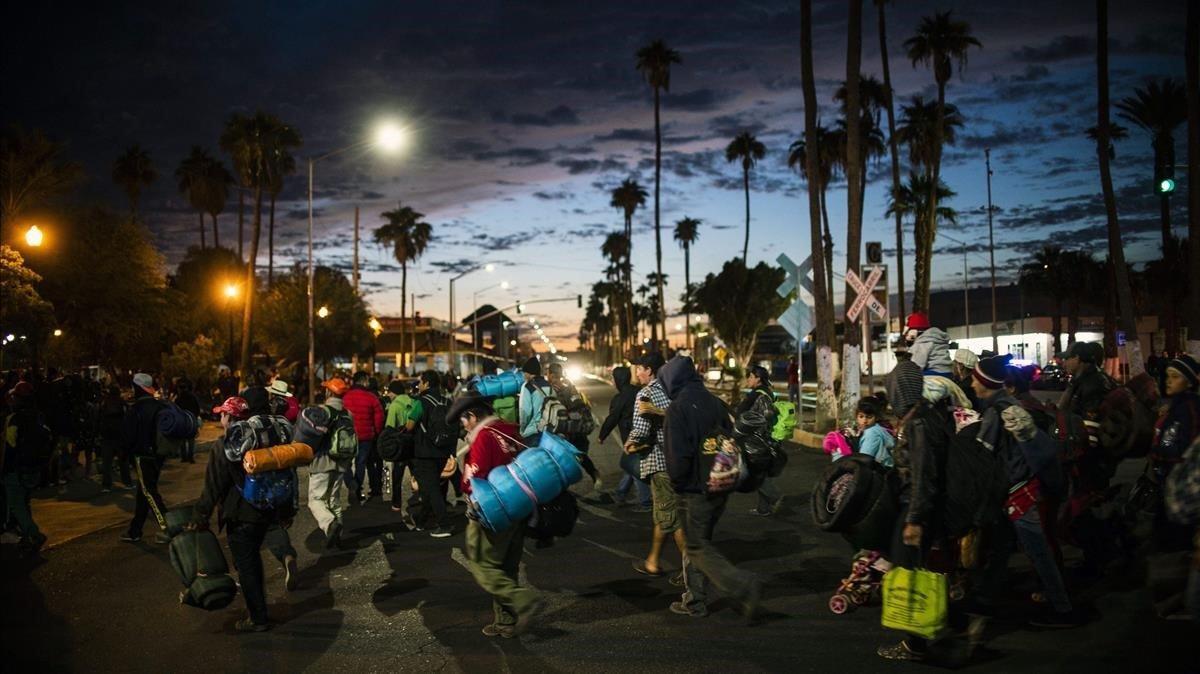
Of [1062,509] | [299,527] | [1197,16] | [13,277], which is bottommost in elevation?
[299,527]

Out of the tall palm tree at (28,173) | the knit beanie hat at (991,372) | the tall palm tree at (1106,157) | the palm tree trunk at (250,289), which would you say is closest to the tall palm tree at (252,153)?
the palm tree trunk at (250,289)

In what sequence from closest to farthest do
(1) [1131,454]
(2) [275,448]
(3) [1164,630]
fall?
(3) [1164,630], (2) [275,448], (1) [1131,454]

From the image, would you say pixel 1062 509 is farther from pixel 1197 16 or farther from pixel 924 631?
pixel 1197 16

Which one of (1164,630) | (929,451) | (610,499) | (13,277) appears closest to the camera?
(929,451)

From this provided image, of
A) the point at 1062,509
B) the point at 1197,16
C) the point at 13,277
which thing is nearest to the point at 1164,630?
the point at 1062,509

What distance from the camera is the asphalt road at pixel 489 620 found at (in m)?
5.91

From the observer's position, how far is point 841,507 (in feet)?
18.8

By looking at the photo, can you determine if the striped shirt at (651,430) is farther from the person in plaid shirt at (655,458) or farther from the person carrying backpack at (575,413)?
the person carrying backpack at (575,413)

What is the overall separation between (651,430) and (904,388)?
2489 millimetres

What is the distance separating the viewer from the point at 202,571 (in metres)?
6.51

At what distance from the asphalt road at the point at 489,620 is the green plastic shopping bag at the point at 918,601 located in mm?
362

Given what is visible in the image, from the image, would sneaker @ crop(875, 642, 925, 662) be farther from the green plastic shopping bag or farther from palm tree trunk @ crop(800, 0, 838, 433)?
palm tree trunk @ crop(800, 0, 838, 433)

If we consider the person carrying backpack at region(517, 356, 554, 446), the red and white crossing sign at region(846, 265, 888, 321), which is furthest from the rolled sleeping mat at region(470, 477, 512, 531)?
the red and white crossing sign at region(846, 265, 888, 321)

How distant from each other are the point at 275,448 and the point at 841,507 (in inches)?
157
